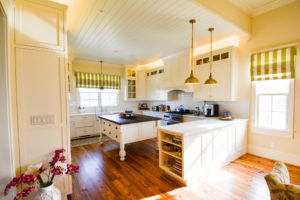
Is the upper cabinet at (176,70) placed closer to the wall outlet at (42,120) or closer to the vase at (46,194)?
the wall outlet at (42,120)

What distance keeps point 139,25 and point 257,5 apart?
2.42m

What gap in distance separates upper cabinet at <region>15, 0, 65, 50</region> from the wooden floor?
83.5 inches

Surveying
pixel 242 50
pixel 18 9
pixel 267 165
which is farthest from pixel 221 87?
pixel 18 9

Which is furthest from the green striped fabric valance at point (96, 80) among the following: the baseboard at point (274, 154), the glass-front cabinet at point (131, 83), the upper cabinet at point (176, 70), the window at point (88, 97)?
the baseboard at point (274, 154)

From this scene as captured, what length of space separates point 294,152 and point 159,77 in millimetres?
4083

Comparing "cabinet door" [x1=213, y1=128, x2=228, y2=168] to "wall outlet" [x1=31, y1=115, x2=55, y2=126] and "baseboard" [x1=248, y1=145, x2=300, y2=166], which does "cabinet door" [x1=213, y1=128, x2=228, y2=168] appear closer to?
"baseboard" [x1=248, y1=145, x2=300, y2=166]

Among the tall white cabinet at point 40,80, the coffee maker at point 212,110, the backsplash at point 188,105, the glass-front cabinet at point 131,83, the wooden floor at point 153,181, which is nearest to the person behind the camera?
the tall white cabinet at point 40,80

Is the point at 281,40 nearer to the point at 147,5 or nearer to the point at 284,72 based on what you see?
the point at 284,72

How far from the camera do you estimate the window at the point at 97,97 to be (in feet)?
17.9

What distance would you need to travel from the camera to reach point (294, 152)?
2857 millimetres

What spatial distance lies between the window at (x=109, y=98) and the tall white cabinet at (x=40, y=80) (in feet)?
13.3

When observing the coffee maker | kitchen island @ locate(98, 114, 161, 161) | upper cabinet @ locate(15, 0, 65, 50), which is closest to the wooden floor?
kitchen island @ locate(98, 114, 161, 161)

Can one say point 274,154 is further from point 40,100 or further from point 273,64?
point 40,100

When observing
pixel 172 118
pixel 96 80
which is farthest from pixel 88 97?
pixel 172 118
